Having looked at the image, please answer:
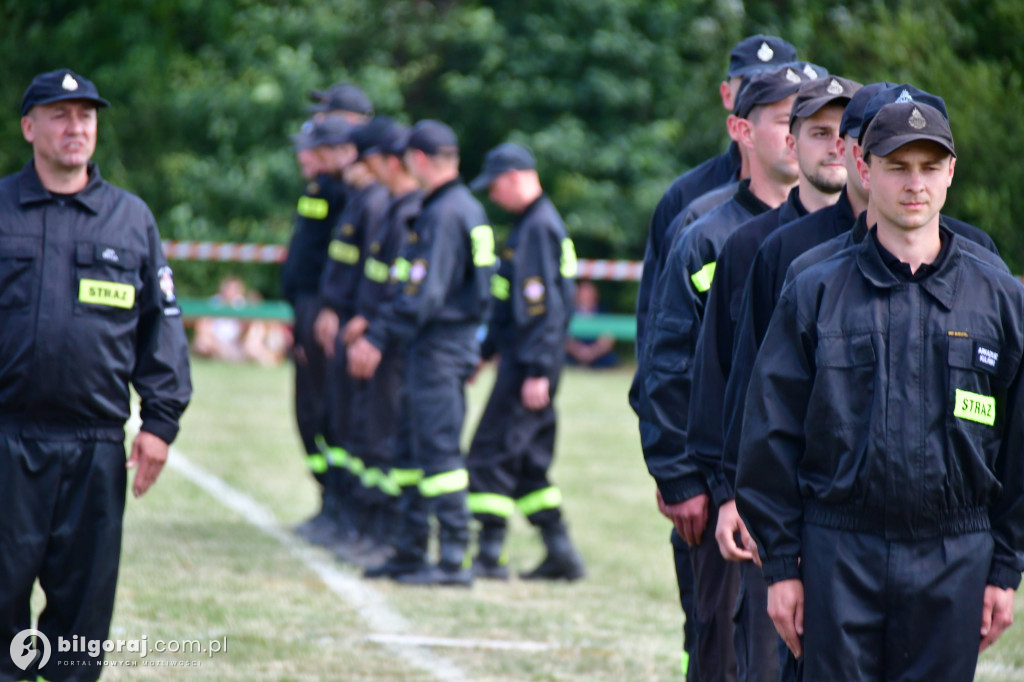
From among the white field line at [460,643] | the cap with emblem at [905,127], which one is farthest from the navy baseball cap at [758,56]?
the white field line at [460,643]

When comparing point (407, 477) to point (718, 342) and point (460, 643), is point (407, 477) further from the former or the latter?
point (718, 342)

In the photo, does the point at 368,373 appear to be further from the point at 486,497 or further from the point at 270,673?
the point at 270,673

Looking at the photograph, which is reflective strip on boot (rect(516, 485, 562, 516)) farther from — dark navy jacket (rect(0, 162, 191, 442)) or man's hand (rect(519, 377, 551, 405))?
dark navy jacket (rect(0, 162, 191, 442))

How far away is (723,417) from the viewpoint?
4227 millimetres

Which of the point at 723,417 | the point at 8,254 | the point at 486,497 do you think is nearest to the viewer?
the point at 723,417

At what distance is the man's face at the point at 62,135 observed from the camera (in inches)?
210

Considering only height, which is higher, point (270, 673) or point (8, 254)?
point (8, 254)

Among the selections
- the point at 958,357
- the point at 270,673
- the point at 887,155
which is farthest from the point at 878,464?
the point at 270,673

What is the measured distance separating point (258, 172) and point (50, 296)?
22.2 m

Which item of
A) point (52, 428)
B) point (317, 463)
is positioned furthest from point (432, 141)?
point (52, 428)

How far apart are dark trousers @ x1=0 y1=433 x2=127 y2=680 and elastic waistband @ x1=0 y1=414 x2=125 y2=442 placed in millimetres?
20

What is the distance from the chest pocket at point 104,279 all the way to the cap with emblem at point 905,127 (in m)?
3.01

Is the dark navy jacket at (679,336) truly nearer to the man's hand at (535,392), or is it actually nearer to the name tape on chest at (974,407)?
the name tape on chest at (974,407)

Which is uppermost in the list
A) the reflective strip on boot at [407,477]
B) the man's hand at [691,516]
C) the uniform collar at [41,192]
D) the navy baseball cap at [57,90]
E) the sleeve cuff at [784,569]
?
the navy baseball cap at [57,90]
